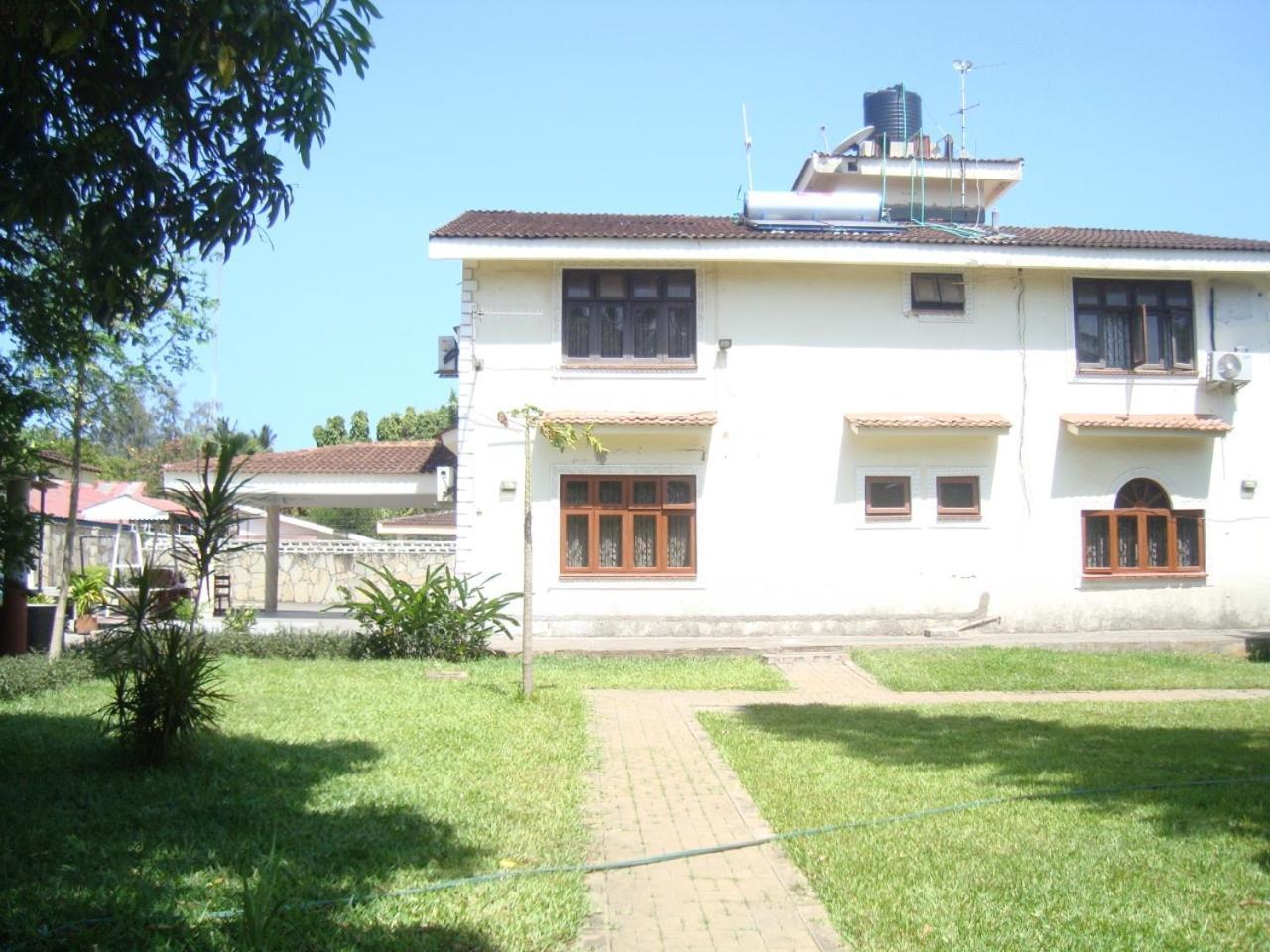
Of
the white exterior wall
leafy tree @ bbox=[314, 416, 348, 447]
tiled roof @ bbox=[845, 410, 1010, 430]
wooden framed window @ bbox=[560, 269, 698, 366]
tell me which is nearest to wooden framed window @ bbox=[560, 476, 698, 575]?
the white exterior wall

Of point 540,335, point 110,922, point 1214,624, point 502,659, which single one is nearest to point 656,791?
point 110,922

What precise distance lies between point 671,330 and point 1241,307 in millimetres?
9643

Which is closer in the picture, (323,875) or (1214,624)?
(323,875)

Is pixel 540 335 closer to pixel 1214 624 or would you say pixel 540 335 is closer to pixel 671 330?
pixel 671 330

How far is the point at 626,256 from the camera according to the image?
18250 millimetres

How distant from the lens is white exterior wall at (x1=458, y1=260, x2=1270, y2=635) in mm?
18594

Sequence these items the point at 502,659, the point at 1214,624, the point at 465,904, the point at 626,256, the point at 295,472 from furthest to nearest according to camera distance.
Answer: the point at 295,472
the point at 1214,624
the point at 626,256
the point at 502,659
the point at 465,904

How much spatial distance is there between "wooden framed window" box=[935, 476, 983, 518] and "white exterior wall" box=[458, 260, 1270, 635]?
0.14m

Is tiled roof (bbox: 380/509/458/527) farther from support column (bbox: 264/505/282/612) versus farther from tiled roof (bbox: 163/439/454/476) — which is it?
tiled roof (bbox: 163/439/454/476)

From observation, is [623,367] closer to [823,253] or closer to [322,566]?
[823,253]

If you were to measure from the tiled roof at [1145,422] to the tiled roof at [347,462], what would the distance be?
11124mm

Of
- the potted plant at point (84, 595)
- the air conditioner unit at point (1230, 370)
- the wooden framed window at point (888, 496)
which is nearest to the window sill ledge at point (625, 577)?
the wooden framed window at point (888, 496)

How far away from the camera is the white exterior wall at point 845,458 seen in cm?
1859

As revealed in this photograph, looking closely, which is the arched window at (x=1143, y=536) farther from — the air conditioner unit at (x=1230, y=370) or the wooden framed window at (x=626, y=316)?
the wooden framed window at (x=626, y=316)
